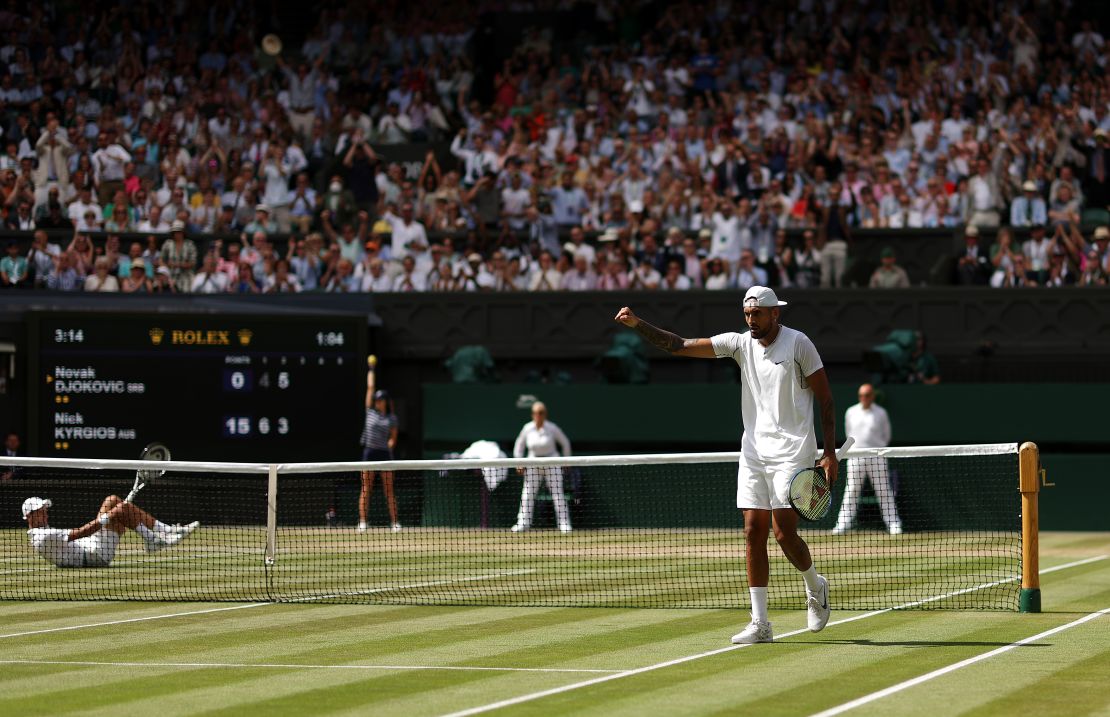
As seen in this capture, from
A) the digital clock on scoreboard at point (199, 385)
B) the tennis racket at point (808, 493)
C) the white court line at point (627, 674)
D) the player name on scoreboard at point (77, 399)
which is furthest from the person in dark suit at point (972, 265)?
the tennis racket at point (808, 493)

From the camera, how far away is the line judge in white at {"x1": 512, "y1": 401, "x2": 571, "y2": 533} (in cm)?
2397

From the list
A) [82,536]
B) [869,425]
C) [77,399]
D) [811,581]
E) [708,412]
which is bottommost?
[811,581]

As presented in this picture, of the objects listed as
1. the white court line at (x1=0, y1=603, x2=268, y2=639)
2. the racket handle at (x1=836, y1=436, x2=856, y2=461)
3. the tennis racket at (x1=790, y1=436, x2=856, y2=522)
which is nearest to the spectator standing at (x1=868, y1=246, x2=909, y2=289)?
the racket handle at (x1=836, y1=436, x2=856, y2=461)

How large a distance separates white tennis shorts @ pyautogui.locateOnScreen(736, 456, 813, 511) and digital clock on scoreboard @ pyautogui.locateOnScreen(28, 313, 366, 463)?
14.6 m

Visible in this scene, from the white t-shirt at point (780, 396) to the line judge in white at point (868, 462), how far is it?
12304 mm

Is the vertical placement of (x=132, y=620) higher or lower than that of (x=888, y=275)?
lower

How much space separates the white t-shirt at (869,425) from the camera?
24.1 metres

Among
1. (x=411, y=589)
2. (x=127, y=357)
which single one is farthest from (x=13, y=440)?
(x=411, y=589)

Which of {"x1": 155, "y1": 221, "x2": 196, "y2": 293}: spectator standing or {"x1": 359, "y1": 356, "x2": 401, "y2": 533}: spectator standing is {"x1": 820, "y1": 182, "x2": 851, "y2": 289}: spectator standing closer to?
{"x1": 359, "y1": 356, "x2": 401, "y2": 533}: spectator standing

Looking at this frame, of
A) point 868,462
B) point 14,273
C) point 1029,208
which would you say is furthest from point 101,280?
point 1029,208

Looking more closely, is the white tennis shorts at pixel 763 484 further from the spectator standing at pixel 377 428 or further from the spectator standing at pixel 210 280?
the spectator standing at pixel 210 280

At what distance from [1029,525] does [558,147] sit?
1824 centimetres

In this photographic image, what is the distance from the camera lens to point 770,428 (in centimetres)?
1131

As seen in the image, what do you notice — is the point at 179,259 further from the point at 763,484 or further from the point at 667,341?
the point at 763,484
